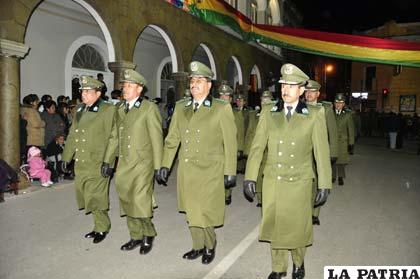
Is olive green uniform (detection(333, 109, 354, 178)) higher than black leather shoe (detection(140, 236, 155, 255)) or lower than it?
higher

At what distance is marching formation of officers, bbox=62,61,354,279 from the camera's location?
151 inches

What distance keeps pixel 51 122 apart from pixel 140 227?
555 cm

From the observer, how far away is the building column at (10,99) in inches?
306

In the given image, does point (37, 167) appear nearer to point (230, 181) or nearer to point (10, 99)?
point (10, 99)

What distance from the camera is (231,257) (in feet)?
15.4

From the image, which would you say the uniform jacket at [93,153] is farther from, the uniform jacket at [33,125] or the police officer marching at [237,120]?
the uniform jacket at [33,125]

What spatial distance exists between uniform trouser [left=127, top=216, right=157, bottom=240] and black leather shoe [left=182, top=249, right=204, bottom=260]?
52cm

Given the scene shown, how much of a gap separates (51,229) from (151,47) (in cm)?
1347

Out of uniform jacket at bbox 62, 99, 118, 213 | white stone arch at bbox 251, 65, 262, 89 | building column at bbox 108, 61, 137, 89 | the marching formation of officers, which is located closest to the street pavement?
the marching formation of officers

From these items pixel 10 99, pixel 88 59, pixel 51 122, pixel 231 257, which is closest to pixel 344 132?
pixel 231 257

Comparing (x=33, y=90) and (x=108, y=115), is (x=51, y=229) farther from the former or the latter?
(x=33, y=90)

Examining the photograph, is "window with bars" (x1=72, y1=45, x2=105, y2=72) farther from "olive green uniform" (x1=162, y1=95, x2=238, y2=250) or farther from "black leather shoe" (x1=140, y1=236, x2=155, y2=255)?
"olive green uniform" (x1=162, y1=95, x2=238, y2=250)

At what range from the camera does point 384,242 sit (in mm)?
5258

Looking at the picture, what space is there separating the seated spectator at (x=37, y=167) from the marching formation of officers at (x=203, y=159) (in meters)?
3.77
